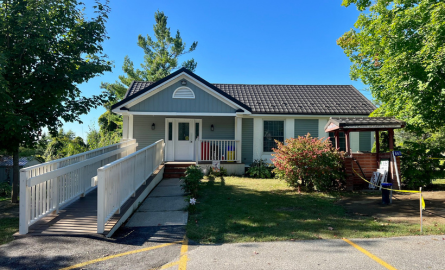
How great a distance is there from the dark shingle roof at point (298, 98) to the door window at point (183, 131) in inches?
95.5

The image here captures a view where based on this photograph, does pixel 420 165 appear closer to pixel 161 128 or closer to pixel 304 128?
pixel 304 128

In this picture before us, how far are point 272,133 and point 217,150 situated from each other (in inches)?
122

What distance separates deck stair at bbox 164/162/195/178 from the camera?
1118 centimetres

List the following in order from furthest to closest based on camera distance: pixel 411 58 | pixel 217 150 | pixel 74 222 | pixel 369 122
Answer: pixel 217 150
pixel 369 122
pixel 411 58
pixel 74 222

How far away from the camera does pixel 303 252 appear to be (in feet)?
13.4

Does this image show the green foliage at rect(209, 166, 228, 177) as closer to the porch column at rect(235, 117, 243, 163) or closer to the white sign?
Result: the white sign

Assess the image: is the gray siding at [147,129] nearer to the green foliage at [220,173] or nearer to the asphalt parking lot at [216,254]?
the green foliage at [220,173]

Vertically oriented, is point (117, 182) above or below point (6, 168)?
above

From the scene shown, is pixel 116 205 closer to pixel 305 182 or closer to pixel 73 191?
pixel 73 191

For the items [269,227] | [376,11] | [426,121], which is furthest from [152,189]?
[376,11]

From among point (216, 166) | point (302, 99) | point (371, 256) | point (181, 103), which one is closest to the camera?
point (371, 256)

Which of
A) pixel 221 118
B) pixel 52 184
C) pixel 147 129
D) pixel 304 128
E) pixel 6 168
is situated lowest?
pixel 6 168

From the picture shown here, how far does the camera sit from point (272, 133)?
542 inches

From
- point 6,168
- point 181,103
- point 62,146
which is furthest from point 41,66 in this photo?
point 6,168
